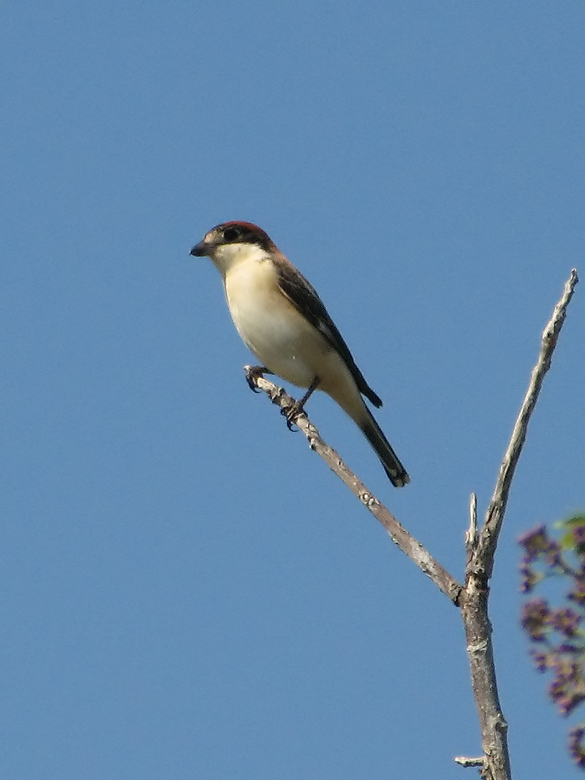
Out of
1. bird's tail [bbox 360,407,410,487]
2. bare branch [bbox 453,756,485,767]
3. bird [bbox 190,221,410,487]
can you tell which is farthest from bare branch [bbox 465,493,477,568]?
bird's tail [bbox 360,407,410,487]

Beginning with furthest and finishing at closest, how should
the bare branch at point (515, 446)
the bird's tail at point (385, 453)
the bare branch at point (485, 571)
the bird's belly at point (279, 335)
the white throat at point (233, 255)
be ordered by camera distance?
1. the white throat at point (233, 255)
2. the bird's tail at point (385, 453)
3. the bird's belly at point (279, 335)
4. the bare branch at point (515, 446)
5. the bare branch at point (485, 571)

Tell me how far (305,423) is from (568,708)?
256 centimetres

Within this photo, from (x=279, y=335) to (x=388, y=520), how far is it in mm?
4103

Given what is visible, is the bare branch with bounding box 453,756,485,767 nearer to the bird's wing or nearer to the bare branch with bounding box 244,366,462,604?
the bare branch with bounding box 244,366,462,604

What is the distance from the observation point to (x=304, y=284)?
8.77 m

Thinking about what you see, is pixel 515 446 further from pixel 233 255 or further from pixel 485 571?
pixel 233 255

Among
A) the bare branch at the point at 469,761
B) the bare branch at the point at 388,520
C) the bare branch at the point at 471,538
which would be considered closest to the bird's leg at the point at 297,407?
the bare branch at the point at 388,520

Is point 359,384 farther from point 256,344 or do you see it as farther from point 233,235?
point 233,235

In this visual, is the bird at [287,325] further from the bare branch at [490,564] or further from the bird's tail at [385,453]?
the bare branch at [490,564]

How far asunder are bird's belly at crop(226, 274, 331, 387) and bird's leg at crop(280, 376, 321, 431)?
0.35 feet

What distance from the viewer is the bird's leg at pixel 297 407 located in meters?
7.53

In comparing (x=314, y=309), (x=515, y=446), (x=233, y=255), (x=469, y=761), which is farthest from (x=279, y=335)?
(x=469, y=761)

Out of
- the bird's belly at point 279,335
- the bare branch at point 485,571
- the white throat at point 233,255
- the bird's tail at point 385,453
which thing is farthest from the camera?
the white throat at point 233,255

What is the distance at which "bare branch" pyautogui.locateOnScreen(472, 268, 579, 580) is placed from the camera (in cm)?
381
